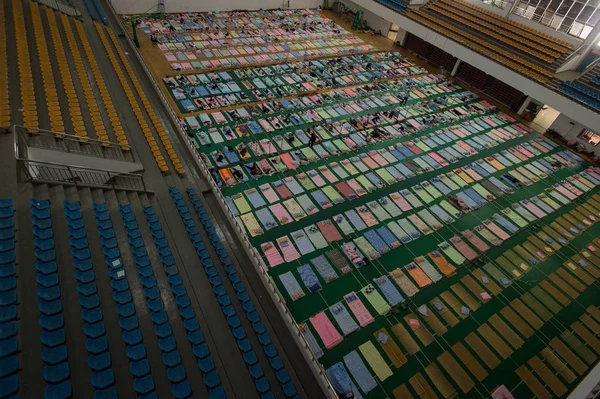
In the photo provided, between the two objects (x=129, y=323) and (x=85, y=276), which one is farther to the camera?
(x=85, y=276)

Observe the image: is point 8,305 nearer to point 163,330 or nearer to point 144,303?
point 144,303

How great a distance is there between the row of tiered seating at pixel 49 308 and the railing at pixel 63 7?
21172 millimetres

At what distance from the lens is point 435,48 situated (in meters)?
30.4

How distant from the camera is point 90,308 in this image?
8.44 meters

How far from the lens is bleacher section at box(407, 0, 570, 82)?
23.9 meters

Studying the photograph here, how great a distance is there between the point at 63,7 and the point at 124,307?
2581 centimetres

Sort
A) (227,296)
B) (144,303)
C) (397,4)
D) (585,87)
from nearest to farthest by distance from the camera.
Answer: (144,303) < (227,296) < (585,87) < (397,4)

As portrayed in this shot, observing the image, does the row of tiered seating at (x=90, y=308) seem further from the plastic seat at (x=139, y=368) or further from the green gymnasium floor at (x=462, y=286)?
the green gymnasium floor at (x=462, y=286)

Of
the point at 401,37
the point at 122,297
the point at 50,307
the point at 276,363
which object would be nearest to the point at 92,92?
the point at 122,297

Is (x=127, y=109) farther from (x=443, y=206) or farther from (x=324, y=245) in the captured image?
(x=443, y=206)

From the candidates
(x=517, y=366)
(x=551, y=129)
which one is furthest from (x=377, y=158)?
(x=551, y=129)

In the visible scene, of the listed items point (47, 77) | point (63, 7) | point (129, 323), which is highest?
point (63, 7)

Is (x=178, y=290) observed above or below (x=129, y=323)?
below

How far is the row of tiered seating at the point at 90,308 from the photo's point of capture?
748 cm
